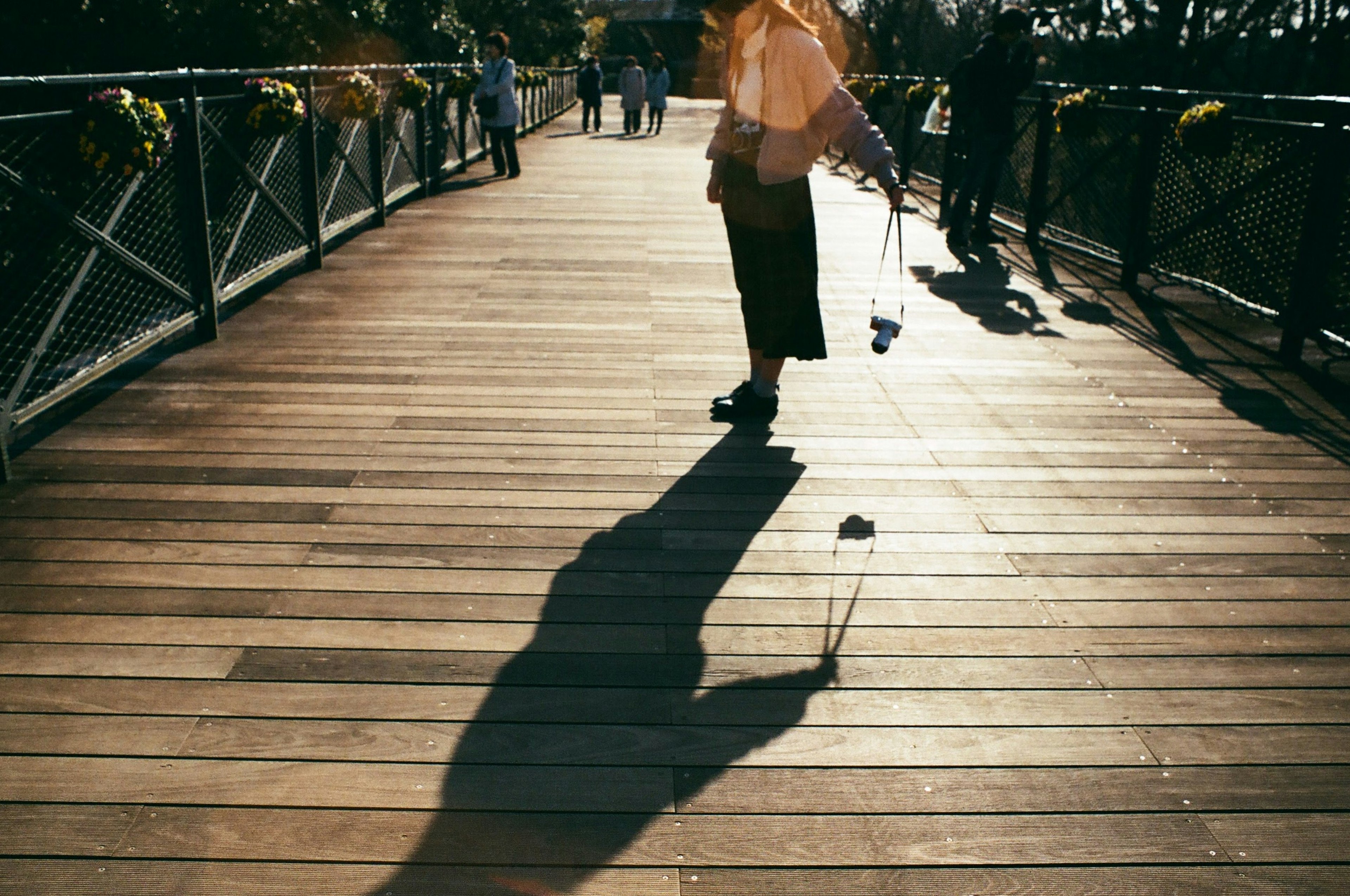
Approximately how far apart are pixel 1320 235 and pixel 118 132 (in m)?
5.27

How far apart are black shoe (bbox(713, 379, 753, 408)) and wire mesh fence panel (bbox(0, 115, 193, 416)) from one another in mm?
2418

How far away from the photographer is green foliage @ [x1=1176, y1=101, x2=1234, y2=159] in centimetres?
610

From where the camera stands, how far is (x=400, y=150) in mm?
9758

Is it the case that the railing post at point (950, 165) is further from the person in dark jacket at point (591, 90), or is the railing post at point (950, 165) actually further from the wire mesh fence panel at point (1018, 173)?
the person in dark jacket at point (591, 90)

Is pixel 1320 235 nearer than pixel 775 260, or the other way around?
pixel 775 260

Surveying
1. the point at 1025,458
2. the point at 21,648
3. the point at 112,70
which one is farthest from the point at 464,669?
the point at 112,70

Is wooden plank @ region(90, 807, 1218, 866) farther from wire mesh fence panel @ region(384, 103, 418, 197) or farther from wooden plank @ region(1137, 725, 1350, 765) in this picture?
wire mesh fence panel @ region(384, 103, 418, 197)

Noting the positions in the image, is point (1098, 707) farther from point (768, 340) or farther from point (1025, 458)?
point (768, 340)

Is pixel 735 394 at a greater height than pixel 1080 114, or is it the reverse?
pixel 1080 114

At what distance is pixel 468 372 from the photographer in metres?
4.89

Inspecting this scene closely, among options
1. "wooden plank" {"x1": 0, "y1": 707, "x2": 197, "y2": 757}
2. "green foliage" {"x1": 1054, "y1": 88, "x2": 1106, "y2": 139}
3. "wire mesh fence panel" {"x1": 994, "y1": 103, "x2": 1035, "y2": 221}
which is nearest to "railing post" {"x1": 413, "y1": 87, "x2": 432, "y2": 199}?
"wire mesh fence panel" {"x1": 994, "y1": 103, "x2": 1035, "y2": 221}

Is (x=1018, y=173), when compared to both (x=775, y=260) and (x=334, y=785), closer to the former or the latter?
(x=775, y=260)

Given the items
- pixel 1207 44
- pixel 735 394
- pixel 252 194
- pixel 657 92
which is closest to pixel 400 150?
pixel 252 194

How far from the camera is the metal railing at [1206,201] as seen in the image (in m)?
5.27
